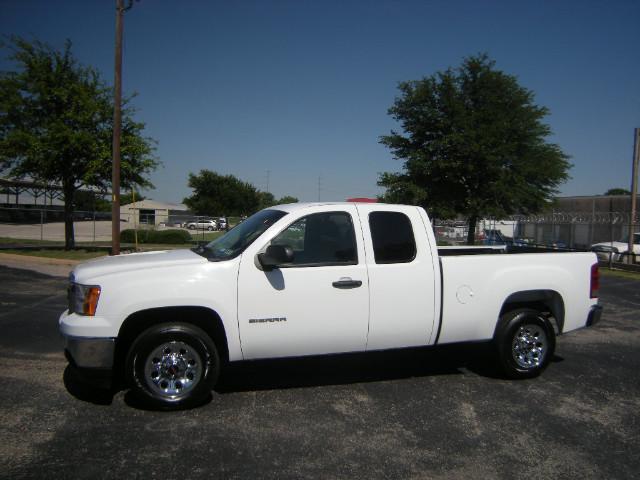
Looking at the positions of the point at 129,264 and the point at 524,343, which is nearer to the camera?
the point at 129,264

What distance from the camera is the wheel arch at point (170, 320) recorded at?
4355mm

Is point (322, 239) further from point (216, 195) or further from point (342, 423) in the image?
point (216, 195)

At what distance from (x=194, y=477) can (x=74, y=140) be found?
16.0 m

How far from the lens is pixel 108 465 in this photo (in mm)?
3447

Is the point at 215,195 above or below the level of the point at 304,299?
above

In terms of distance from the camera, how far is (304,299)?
15.0 ft

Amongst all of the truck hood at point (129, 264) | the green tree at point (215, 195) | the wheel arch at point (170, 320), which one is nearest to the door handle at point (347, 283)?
the wheel arch at point (170, 320)

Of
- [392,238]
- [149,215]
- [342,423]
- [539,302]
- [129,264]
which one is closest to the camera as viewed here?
[342,423]

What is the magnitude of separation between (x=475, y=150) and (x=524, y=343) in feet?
47.5

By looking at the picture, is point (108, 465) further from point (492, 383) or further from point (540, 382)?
point (540, 382)

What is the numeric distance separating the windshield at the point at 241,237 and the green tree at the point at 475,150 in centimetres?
1530

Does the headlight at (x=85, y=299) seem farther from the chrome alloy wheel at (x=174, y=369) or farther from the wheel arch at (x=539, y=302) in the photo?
the wheel arch at (x=539, y=302)

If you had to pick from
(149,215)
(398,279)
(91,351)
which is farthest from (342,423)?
(149,215)

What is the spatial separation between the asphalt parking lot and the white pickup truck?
1.42 ft
